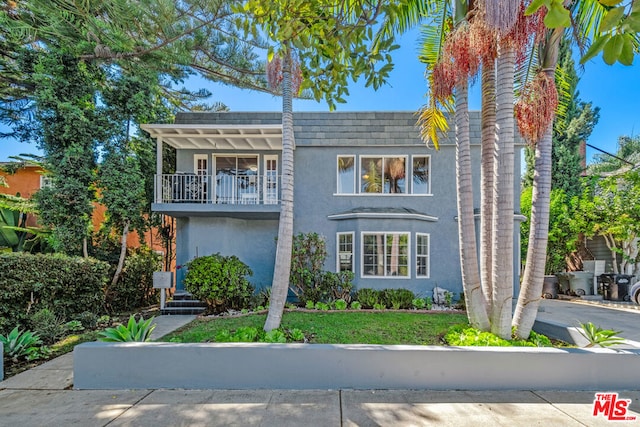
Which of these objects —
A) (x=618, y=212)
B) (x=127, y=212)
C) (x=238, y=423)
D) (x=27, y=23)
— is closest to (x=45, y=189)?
(x=127, y=212)

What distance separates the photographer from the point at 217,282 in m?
8.69

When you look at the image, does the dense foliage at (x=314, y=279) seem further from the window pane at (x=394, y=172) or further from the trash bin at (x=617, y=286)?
the trash bin at (x=617, y=286)

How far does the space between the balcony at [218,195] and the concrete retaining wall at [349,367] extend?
584 centimetres

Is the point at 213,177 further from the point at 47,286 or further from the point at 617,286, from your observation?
the point at 617,286

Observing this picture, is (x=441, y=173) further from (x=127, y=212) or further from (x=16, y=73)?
(x=16, y=73)

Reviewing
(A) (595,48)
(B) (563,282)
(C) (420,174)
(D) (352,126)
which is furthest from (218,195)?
(B) (563,282)

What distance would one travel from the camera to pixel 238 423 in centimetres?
349

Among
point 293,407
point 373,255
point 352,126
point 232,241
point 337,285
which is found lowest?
point 293,407

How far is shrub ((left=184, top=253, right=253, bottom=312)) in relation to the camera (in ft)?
28.4

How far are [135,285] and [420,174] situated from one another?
1095cm

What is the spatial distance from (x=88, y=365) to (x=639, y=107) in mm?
24879

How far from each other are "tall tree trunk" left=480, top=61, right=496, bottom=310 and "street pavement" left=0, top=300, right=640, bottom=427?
6.40ft

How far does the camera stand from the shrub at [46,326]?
6551mm

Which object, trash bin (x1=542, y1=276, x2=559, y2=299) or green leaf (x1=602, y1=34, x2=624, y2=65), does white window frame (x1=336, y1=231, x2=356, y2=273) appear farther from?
trash bin (x1=542, y1=276, x2=559, y2=299)
